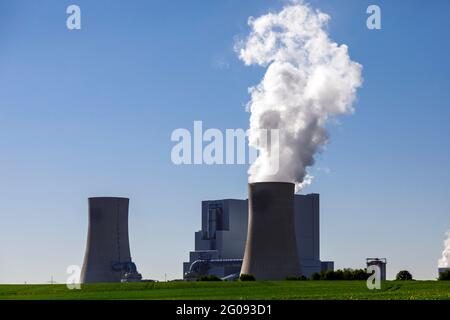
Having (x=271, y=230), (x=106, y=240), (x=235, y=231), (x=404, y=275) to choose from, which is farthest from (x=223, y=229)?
(x=271, y=230)

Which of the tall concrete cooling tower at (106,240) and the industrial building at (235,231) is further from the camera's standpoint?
the industrial building at (235,231)

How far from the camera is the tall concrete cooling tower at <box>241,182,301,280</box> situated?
48.7m

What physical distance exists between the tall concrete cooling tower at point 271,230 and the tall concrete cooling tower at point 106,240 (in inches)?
499

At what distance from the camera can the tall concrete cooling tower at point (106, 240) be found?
59656 millimetres

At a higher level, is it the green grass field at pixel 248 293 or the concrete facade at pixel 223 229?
the concrete facade at pixel 223 229

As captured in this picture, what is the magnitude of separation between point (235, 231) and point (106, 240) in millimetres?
24872

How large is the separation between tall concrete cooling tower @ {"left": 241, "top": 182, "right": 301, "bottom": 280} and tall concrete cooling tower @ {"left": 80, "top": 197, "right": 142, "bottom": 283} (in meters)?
12.7

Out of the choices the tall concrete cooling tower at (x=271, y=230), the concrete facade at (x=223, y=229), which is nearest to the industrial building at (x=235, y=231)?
the concrete facade at (x=223, y=229)

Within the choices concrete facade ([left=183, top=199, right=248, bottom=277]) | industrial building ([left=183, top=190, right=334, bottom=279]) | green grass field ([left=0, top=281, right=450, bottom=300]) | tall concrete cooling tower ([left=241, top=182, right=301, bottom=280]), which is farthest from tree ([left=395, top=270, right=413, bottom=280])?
concrete facade ([left=183, top=199, right=248, bottom=277])

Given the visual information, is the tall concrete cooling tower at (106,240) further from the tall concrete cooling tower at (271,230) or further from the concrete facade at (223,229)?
the concrete facade at (223,229)

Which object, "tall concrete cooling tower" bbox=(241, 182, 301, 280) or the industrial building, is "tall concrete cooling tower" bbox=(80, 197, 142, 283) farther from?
the industrial building
